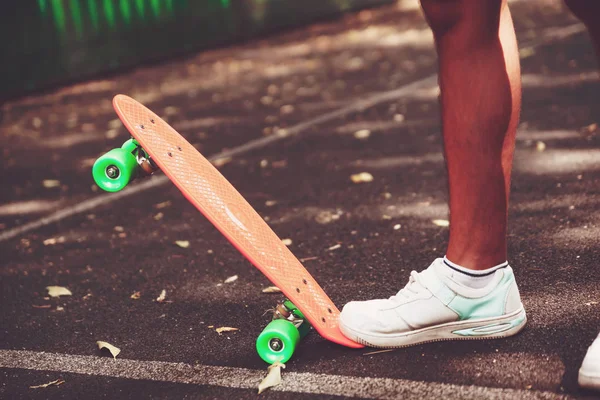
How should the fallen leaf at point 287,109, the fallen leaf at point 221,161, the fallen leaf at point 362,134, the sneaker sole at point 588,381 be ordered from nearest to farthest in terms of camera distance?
the sneaker sole at point 588,381 < the fallen leaf at point 221,161 < the fallen leaf at point 362,134 < the fallen leaf at point 287,109

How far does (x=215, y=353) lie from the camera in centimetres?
277

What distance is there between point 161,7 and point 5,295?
7960mm

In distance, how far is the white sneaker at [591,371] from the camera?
214cm

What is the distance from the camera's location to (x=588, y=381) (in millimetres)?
2152

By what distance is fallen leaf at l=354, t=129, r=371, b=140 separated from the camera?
5.97 m

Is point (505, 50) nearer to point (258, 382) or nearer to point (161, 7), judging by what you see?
point (258, 382)

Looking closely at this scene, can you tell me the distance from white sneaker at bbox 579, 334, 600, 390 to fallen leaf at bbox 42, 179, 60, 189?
4.20 m

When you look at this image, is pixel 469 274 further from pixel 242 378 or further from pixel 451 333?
Answer: pixel 242 378

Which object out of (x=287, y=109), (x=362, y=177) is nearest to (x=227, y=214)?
(x=362, y=177)

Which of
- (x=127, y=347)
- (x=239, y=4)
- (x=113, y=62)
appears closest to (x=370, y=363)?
(x=127, y=347)

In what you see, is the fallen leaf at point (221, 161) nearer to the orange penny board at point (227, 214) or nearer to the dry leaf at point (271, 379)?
the orange penny board at point (227, 214)

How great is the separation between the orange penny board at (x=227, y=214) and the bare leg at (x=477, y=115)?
45 cm

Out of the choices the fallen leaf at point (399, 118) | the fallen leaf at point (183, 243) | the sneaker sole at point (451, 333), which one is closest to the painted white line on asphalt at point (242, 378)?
the sneaker sole at point (451, 333)

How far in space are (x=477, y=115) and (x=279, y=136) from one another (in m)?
4.02
